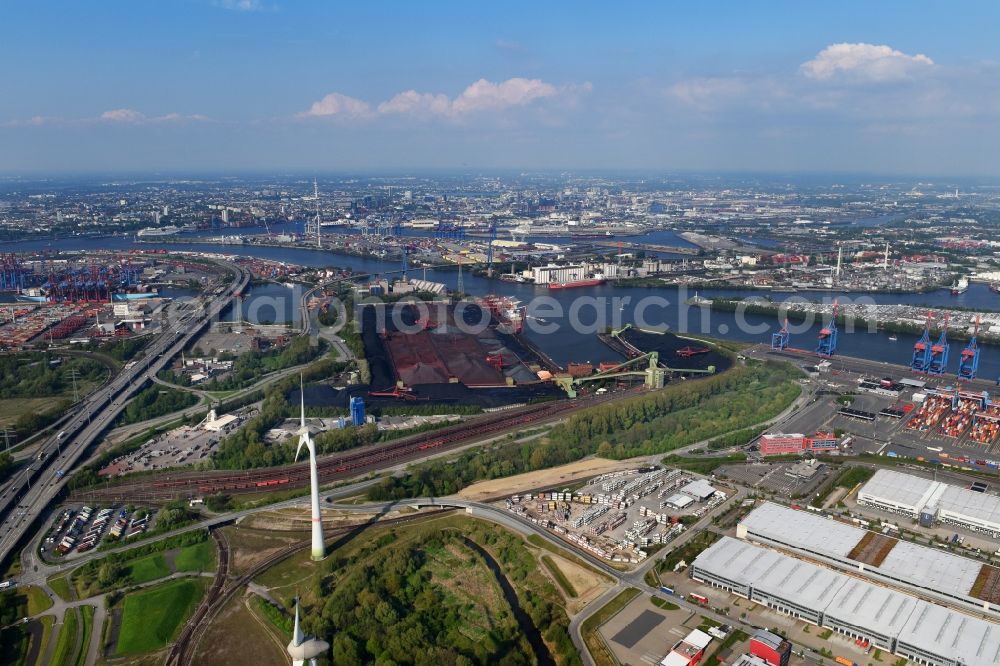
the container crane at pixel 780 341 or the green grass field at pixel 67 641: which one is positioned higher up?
the container crane at pixel 780 341

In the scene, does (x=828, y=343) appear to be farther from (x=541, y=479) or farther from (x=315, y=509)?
(x=315, y=509)

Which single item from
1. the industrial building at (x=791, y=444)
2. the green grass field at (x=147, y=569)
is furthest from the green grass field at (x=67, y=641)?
the industrial building at (x=791, y=444)

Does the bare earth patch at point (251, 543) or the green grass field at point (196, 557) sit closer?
the green grass field at point (196, 557)

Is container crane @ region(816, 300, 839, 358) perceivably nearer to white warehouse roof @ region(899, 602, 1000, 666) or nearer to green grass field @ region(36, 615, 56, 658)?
white warehouse roof @ region(899, 602, 1000, 666)

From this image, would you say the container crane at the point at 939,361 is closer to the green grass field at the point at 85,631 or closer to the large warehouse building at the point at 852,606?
the large warehouse building at the point at 852,606

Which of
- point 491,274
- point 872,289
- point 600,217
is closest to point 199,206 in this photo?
point 600,217

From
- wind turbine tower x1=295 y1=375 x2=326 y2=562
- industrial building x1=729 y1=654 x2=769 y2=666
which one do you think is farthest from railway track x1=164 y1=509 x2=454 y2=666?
industrial building x1=729 y1=654 x2=769 y2=666

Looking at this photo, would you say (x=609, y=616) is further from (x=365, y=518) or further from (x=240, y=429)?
(x=240, y=429)
